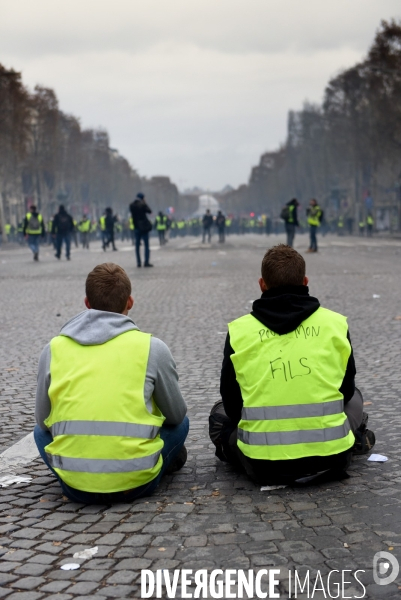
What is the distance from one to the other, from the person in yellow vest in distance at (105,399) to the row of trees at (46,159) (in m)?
54.5

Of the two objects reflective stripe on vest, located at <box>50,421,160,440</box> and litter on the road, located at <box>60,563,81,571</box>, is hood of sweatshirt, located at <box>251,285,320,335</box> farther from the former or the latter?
litter on the road, located at <box>60,563,81,571</box>

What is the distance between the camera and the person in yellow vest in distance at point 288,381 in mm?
4590

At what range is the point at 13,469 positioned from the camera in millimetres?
5293

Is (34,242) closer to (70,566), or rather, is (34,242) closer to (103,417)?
(103,417)

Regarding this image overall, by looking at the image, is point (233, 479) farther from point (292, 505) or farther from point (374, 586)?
point (374, 586)

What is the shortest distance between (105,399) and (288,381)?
34.1 inches

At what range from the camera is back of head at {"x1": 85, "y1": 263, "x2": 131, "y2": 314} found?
4555 millimetres

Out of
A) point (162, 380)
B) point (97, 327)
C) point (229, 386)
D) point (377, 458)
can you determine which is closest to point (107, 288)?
point (97, 327)

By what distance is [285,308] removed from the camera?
4719 mm

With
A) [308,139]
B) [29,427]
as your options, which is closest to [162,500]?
[29,427]

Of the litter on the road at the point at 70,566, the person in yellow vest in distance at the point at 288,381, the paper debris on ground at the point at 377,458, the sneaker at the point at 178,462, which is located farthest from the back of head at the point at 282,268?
the litter on the road at the point at 70,566

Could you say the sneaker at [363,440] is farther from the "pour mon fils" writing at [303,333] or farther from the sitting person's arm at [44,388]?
the sitting person's arm at [44,388]

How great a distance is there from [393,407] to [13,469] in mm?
2699

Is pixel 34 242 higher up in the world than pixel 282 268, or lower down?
lower down
